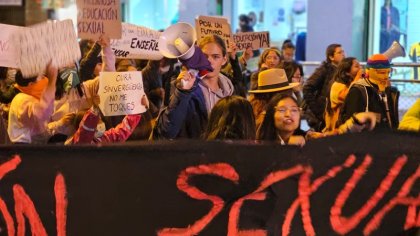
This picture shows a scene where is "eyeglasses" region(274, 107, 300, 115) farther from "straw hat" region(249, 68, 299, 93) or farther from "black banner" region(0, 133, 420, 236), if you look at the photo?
"black banner" region(0, 133, 420, 236)

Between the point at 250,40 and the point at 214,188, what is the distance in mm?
4903

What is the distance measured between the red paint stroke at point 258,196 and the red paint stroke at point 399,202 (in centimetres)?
36

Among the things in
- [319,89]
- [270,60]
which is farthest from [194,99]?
[319,89]

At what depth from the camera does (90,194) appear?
9.53 ft

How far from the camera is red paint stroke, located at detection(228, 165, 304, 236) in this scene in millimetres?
2779

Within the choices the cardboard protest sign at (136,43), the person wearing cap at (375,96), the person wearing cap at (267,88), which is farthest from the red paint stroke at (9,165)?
the person wearing cap at (375,96)

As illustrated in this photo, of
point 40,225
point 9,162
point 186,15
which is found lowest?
point 40,225

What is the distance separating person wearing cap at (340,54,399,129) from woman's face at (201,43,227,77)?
1.40m

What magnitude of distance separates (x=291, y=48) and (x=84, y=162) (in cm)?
755

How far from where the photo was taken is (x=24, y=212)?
2.93 metres

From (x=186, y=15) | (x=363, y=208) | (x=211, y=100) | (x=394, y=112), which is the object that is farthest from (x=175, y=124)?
(x=186, y=15)

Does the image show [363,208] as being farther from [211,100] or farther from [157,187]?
[211,100]

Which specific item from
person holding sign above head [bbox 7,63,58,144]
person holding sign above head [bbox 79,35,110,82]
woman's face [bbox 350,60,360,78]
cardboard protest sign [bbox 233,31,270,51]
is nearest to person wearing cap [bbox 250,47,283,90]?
cardboard protest sign [bbox 233,31,270,51]

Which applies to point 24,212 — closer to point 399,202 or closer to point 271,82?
point 399,202
